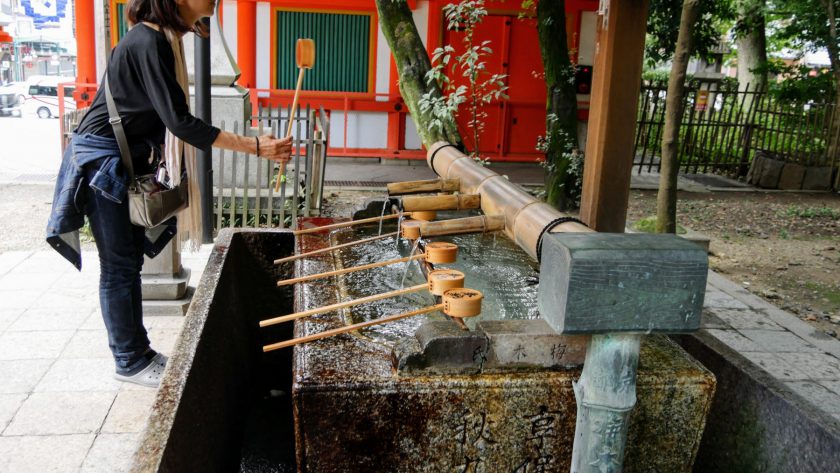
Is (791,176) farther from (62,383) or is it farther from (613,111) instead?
(62,383)

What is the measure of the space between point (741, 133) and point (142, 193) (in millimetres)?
12307

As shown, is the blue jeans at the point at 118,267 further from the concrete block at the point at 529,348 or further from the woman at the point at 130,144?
the concrete block at the point at 529,348

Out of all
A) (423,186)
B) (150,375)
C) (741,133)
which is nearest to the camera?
(150,375)

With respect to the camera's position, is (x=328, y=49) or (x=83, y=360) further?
(x=328, y=49)

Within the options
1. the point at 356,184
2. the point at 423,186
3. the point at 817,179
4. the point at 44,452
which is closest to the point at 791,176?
the point at 817,179

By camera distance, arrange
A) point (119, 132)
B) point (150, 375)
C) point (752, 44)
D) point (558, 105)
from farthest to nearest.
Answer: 1. point (752, 44)
2. point (558, 105)
3. point (150, 375)
4. point (119, 132)

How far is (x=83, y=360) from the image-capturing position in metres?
3.95

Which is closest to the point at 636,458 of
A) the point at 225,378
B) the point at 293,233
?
the point at 225,378

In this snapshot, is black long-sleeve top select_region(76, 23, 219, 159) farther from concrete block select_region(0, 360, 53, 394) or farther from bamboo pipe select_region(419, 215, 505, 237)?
concrete block select_region(0, 360, 53, 394)

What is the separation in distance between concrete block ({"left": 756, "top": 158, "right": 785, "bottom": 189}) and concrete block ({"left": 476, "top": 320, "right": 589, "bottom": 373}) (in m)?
11.1

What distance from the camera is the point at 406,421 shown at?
212 centimetres

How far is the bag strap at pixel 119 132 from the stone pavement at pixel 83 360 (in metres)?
1.11

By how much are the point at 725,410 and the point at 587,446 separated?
892mm

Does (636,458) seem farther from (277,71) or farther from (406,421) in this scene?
(277,71)
